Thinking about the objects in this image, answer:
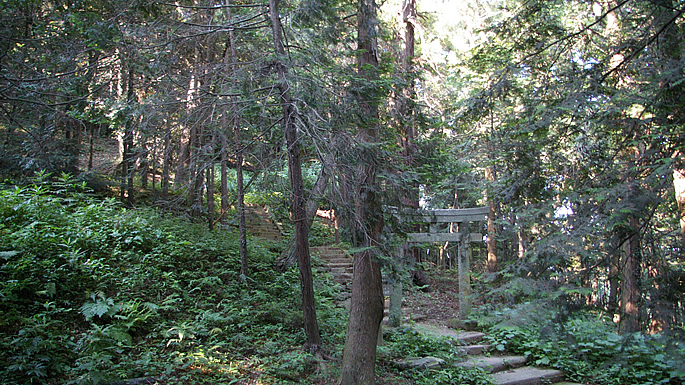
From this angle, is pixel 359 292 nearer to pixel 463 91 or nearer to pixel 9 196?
pixel 9 196

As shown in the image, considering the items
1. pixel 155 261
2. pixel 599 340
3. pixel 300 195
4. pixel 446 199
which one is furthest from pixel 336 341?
pixel 446 199

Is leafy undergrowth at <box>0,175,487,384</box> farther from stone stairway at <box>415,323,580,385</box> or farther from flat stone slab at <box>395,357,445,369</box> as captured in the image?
stone stairway at <box>415,323,580,385</box>

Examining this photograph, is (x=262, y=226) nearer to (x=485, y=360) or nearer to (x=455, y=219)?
(x=455, y=219)

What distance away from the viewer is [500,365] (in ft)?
26.2

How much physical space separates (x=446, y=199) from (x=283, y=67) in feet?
49.1

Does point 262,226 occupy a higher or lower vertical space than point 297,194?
lower

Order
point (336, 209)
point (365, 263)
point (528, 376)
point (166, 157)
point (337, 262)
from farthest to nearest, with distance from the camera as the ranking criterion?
point (337, 262)
point (528, 376)
point (166, 157)
point (365, 263)
point (336, 209)

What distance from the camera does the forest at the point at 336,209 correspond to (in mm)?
4148

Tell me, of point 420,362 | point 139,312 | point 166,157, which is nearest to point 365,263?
point 420,362

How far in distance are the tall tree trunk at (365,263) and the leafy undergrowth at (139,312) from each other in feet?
1.54

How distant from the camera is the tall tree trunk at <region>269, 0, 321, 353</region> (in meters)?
5.75

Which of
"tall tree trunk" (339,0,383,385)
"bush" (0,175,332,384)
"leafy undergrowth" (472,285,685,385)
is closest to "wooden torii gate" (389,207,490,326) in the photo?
"leafy undergrowth" (472,285,685,385)

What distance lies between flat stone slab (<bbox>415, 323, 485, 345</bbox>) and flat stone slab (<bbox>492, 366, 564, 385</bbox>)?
4.03 feet

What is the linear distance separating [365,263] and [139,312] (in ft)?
11.7
